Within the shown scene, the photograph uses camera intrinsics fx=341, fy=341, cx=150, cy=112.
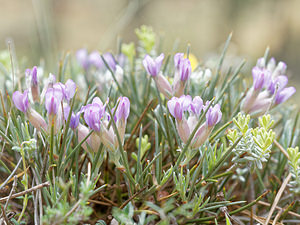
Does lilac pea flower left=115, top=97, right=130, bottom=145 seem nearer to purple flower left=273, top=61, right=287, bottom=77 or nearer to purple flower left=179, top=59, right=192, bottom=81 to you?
purple flower left=179, top=59, right=192, bottom=81

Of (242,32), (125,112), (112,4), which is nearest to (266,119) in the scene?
(125,112)

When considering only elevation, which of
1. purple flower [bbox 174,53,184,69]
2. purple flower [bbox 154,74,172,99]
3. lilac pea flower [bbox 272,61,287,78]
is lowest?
lilac pea flower [bbox 272,61,287,78]

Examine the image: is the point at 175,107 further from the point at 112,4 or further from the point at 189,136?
the point at 112,4

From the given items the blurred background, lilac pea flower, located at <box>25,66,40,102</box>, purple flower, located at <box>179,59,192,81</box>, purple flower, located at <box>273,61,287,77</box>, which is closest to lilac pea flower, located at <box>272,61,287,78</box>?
purple flower, located at <box>273,61,287,77</box>

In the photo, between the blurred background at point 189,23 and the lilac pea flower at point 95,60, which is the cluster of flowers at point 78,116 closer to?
the lilac pea flower at point 95,60

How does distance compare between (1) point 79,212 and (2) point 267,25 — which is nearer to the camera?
(1) point 79,212

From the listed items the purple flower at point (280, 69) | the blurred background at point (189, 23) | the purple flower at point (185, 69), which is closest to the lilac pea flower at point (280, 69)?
the purple flower at point (280, 69)
